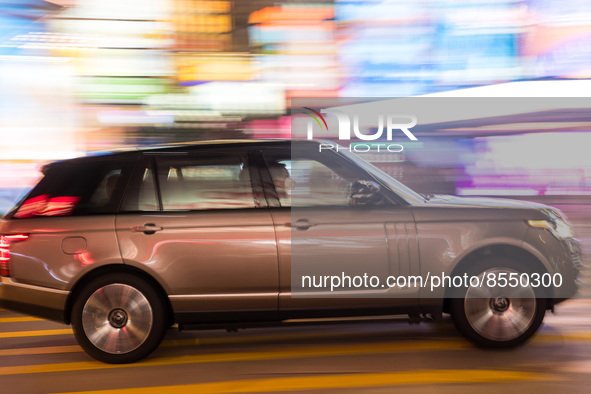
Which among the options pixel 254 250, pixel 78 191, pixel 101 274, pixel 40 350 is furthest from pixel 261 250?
pixel 40 350

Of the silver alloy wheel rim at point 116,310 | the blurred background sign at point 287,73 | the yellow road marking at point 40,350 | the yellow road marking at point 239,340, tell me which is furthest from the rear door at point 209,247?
the blurred background sign at point 287,73

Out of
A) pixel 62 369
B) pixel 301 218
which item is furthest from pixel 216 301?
pixel 62 369

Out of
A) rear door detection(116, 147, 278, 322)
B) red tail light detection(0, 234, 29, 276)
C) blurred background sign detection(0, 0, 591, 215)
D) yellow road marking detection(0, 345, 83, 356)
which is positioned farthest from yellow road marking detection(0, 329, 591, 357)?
blurred background sign detection(0, 0, 591, 215)

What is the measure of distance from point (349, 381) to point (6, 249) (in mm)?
2703

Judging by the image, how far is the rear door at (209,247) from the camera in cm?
419

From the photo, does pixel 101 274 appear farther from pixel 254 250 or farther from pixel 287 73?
→ pixel 287 73

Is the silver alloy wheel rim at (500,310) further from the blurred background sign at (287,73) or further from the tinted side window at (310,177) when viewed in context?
the blurred background sign at (287,73)

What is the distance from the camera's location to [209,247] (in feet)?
13.8

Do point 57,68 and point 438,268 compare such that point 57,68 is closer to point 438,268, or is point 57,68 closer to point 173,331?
point 173,331

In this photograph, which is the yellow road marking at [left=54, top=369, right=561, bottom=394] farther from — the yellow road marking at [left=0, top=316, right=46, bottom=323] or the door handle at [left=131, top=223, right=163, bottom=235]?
the yellow road marking at [left=0, top=316, right=46, bottom=323]

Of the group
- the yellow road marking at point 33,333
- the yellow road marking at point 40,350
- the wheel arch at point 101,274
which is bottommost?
the yellow road marking at point 33,333

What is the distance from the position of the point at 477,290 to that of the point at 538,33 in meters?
7.18

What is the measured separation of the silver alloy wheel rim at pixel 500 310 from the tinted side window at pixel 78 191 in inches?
110

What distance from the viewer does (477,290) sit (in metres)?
4.33
